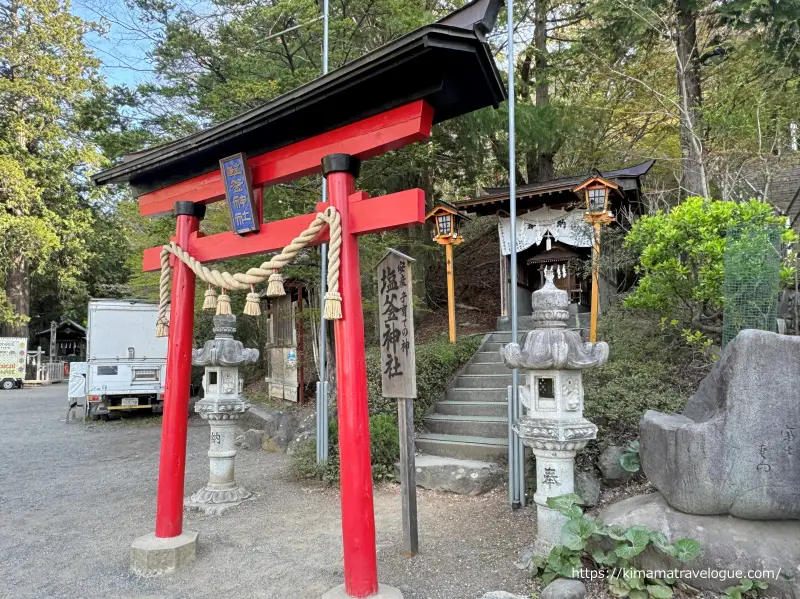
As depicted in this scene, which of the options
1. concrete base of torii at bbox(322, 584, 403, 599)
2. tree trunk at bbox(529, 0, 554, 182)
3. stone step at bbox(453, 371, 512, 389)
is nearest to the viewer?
concrete base of torii at bbox(322, 584, 403, 599)

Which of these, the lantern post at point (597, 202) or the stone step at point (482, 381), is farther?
the lantern post at point (597, 202)

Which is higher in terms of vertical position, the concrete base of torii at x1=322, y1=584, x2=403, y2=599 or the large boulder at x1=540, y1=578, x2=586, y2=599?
the concrete base of torii at x1=322, y1=584, x2=403, y2=599

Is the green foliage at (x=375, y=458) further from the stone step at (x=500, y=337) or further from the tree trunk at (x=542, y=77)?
the tree trunk at (x=542, y=77)

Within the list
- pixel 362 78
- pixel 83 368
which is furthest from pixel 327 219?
pixel 83 368

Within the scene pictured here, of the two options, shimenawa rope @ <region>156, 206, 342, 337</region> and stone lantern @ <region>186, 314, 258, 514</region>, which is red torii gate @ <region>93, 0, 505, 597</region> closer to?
shimenawa rope @ <region>156, 206, 342, 337</region>

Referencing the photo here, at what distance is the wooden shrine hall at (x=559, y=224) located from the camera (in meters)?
10.8

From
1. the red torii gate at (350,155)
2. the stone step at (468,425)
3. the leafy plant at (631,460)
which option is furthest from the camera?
the stone step at (468,425)

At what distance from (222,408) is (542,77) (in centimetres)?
1113

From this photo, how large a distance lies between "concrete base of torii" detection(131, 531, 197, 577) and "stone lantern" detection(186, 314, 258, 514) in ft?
5.60

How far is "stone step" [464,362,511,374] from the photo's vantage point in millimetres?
8842

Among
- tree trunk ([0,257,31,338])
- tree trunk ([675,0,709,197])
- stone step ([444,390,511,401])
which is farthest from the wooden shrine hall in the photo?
tree trunk ([0,257,31,338])

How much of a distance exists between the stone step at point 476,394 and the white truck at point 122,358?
7.33 metres

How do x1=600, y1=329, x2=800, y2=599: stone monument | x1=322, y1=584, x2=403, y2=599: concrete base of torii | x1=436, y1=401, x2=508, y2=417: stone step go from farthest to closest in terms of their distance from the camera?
x1=436, y1=401, x2=508, y2=417: stone step → x1=600, y1=329, x2=800, y2=599: stone monument → x1=322, y1=584, x2=403, y2=599: concrete base of torii

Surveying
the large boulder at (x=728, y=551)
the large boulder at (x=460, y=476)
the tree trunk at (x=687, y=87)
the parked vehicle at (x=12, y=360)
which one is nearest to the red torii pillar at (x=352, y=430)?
the large boulder at (x=728, y=551)
